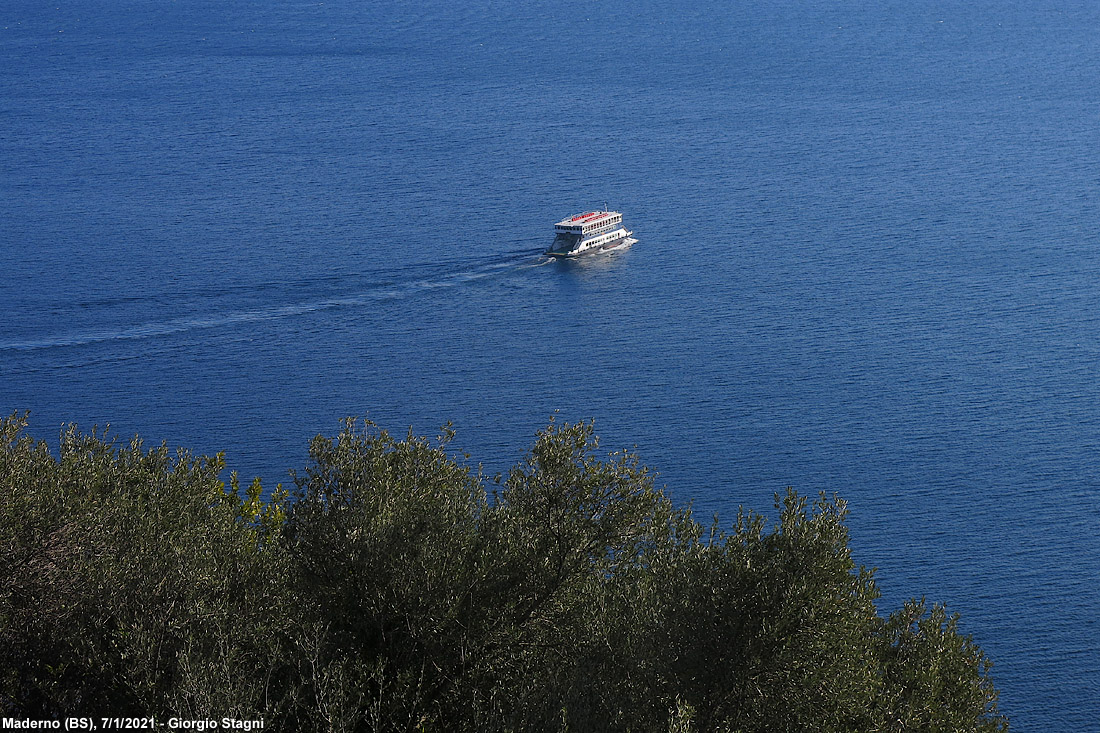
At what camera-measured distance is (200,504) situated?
83.0 ft

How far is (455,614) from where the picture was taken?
1980 cm

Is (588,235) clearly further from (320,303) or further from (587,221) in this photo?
(320,303)

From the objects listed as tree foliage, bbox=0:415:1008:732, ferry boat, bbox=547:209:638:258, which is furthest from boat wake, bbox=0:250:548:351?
tree foliage, bbox=0:415:1008:732

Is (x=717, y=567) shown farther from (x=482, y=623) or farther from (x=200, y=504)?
(x=200, y=504)

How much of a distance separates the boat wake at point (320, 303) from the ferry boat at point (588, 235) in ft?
9.02

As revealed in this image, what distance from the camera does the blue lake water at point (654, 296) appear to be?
6594cm

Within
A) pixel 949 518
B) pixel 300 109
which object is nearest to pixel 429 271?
pixel 949 518

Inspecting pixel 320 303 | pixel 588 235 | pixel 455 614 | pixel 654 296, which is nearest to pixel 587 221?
pixel 588 235

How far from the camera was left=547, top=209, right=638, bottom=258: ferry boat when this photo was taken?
325ft

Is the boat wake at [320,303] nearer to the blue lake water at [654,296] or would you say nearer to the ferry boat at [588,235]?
the blue lake water at [654,296]

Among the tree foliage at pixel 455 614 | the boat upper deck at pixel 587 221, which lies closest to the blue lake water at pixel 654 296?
the boat upper deck at pixel 587 221

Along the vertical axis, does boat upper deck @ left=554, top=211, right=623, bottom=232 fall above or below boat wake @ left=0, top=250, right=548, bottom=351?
above

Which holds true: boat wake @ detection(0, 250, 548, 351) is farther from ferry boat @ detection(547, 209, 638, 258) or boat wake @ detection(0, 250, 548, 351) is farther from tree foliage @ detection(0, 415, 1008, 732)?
tree foliage @ detection(0, 415, 1008, 732)

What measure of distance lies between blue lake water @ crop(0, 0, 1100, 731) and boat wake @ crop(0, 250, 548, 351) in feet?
1.11
